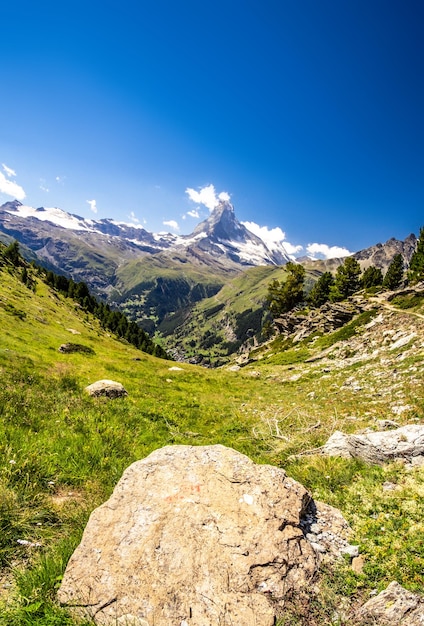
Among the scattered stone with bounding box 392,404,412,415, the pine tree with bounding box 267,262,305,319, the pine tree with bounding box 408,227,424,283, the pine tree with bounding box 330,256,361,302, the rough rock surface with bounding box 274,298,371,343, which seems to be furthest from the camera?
the pine tree with bounding box 330,256,361,302

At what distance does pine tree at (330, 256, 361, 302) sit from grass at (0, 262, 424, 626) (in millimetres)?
62220

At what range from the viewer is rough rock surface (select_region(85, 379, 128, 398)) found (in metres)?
16.8

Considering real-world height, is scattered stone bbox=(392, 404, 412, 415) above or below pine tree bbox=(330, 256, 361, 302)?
below

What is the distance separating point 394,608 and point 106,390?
623 inches

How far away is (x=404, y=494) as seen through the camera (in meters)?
7.06

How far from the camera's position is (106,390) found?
17281 millimetres

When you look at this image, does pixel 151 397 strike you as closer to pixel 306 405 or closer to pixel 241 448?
pixel 241 448

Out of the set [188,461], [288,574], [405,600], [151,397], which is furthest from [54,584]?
[151,397]

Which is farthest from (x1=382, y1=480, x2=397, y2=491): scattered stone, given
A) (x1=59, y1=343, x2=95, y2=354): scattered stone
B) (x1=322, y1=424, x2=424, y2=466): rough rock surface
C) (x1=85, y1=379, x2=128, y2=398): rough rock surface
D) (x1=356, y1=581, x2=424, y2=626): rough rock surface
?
(x1=59, y1=343, x2=95, y2=354): scattered stone

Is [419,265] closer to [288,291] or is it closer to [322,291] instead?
[322,291]

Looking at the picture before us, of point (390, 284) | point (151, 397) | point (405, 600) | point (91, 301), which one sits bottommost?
point (91, 301)

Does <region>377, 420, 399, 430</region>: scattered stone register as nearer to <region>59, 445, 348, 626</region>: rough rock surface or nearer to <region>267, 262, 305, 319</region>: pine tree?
<region>59, 445, 348, 626</region>: rough rock surface

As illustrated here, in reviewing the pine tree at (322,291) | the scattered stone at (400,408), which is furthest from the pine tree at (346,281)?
the scattered stone at (400,408)

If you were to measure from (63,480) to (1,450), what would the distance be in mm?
1857
